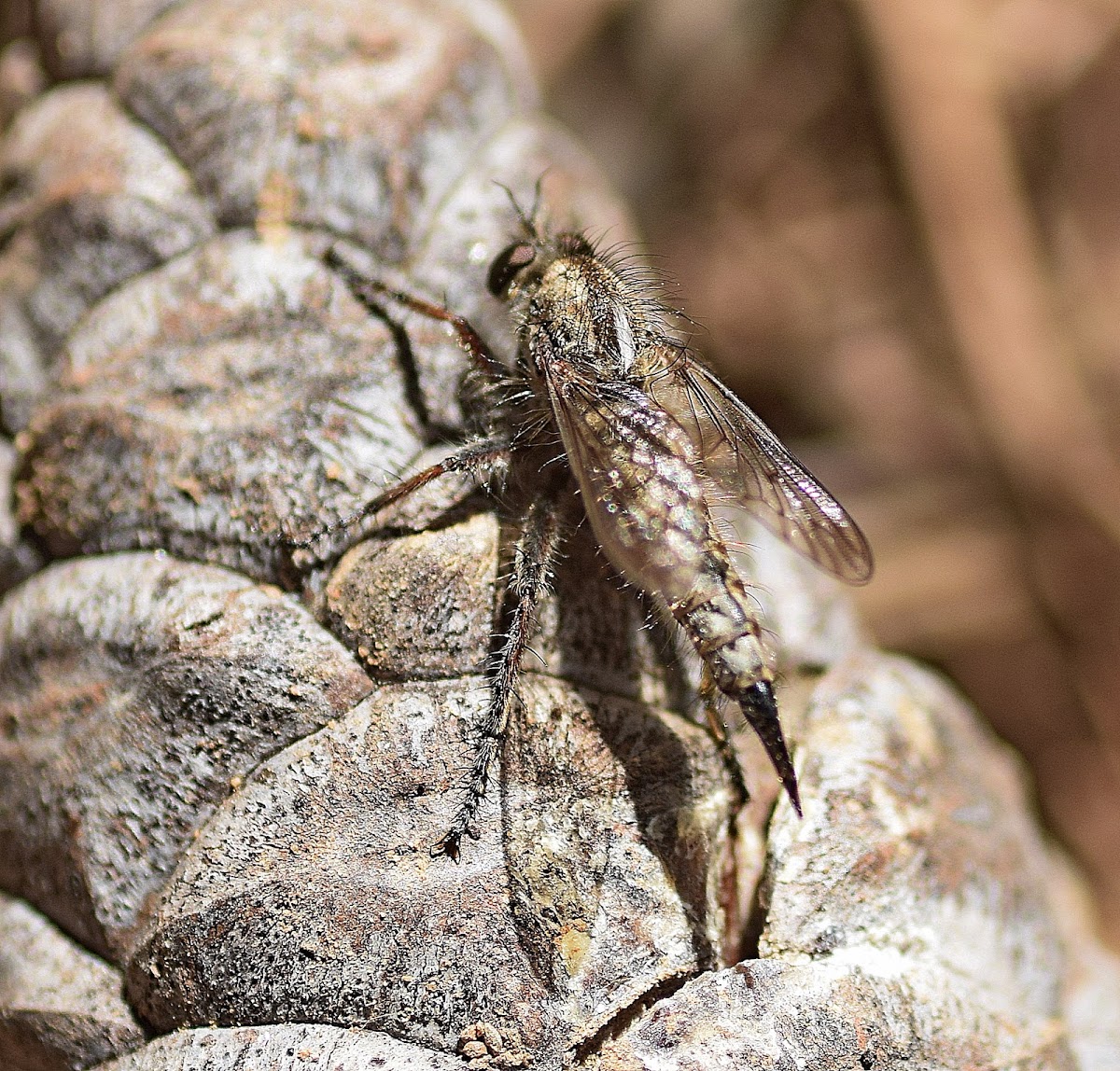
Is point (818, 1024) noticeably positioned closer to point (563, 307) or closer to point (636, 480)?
point (636, 480)

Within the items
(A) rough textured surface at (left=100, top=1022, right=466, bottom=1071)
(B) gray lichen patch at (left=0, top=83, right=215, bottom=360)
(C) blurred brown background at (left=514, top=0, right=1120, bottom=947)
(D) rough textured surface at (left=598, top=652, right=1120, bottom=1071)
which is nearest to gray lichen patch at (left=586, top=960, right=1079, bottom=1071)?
(D) rough textured surface at (left=598, top=652, right=1120, bottom=1071)

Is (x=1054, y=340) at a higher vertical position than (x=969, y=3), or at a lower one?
lower

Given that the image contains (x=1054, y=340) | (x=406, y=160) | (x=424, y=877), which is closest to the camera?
(x=424, y=877)

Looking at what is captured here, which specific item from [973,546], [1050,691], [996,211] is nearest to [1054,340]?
[996,211]

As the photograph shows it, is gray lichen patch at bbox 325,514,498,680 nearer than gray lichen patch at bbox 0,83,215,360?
Yes

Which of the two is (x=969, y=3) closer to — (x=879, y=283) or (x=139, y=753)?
(x=879, y=283)

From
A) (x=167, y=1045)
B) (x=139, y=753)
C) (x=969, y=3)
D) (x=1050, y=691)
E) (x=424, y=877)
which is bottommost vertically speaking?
(x=1050, y=691)

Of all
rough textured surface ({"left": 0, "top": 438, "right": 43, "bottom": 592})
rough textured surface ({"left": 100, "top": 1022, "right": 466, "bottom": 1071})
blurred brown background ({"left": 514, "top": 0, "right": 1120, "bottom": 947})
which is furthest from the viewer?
blurred brown background ({"left": 514, "top": 0, "right": 1120, "bottom": 947})

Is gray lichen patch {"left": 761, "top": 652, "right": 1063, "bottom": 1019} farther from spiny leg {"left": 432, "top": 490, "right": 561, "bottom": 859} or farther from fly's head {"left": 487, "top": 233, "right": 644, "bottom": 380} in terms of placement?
fly's head {"left": 487, "top": 233, "right": 644, "bottom": 380}
